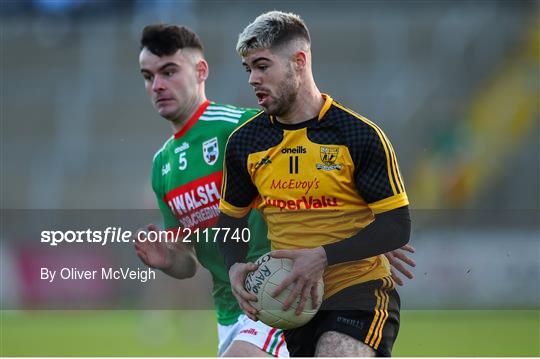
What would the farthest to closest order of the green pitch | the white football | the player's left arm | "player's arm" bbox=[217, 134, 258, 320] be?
the green pitch
"player's arm" bbox=[217, 134, 258, 320]
the white football
the player's left arm

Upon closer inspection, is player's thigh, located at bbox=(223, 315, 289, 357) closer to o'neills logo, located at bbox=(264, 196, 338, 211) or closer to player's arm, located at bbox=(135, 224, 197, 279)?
player's arm, located at bbox=(135, 224, 197, 279)

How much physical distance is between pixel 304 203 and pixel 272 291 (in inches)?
18.4

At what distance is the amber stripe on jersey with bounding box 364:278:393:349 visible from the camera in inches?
165

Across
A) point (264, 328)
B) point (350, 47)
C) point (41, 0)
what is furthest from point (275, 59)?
point (41, 0)

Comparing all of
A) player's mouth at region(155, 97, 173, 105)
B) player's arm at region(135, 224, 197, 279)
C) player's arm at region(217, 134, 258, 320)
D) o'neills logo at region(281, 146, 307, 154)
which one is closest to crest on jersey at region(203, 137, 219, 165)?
player's mouth at region(155, 97, 173, 105)

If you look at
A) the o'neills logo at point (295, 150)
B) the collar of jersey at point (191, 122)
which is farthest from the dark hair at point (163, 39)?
the o'neills logo at point (295, 150)

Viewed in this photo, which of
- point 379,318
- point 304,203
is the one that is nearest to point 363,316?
point 379,318

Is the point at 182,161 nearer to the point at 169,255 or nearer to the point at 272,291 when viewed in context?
the point at 169,255

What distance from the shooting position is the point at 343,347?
416 centimetres

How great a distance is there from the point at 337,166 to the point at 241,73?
11.3 metres

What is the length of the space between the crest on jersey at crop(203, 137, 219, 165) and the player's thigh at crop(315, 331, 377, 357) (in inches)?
65.2

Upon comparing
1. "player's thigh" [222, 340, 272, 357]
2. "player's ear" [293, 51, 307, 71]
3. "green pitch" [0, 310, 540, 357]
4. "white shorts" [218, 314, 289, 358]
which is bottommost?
"green pitch" [0, 310, 540, 357]

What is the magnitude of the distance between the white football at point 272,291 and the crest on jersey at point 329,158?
49cm

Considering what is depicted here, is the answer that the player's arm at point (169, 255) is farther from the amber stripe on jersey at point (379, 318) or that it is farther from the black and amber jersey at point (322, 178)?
the amber stripe on jersey at point (379, 318)
